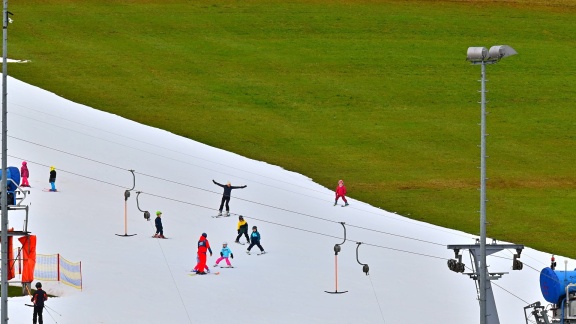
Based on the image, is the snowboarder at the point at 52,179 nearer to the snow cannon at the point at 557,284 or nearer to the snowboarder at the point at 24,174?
the snowboarder at the point at 24,174

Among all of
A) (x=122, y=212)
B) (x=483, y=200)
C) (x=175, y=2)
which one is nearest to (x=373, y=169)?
(x=122, y=212)

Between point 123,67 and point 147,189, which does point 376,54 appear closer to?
point 123,67

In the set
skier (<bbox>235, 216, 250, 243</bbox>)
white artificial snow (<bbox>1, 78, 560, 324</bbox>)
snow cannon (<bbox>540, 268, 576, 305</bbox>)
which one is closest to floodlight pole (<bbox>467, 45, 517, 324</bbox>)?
snow cannon (<bbox>540, 268, 576, 305</bbox>)

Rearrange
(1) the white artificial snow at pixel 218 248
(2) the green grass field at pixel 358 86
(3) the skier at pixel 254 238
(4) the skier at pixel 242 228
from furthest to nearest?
1. (2) the green grass field at pixel 358 86
2. (4) the skier at pixel 242 228
3. (3) the skier at pixel 254 238
4. (1) the white artificial snow at pixel 218 248

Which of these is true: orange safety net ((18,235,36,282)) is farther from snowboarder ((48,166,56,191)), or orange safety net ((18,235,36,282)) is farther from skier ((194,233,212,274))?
snowboarder ((48,166,56,191))

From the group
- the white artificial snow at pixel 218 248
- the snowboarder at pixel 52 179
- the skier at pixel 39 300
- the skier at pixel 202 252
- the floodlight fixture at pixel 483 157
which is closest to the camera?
the floodlight fixture at pixel 483 157

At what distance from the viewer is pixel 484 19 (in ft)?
345

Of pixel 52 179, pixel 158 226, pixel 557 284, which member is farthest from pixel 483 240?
pixel 52 179

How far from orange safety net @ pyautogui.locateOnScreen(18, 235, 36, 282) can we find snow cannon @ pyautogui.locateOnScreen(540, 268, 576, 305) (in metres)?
15.1

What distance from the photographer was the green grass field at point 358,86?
218 feet

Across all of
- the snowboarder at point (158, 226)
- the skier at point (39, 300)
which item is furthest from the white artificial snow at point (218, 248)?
the skier at point (39, 300)

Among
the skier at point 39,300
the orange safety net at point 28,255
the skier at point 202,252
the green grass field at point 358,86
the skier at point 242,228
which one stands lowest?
the skier at point 39,300

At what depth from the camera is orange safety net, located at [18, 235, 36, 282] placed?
37.7m

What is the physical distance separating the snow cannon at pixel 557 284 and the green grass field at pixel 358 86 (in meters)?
16.1
